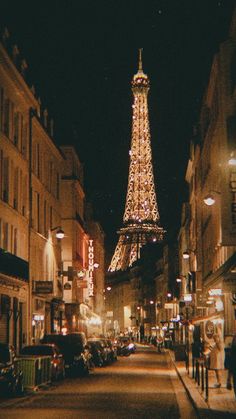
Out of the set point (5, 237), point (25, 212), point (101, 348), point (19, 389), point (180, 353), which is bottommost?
point (19, 389)

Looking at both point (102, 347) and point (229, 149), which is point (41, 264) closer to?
point (102, 347)

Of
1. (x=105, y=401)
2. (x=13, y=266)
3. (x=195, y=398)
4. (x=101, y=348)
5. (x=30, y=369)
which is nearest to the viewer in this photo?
(x=195, y=398)

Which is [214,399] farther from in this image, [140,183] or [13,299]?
[140,183]

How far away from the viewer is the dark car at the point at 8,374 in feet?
78.6

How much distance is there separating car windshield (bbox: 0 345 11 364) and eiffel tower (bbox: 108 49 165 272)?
440 feet

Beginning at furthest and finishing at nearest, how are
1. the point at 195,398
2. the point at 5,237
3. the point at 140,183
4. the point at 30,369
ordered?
the point at 140,183, the point at 5,237, the point at 30,369, the point at 195,398

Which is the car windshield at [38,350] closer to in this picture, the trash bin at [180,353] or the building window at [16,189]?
the building window at [16,189]

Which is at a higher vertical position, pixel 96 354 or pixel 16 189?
pixel 16 189

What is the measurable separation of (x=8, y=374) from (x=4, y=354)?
2.06 feet

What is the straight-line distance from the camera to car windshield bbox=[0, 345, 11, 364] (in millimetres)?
24281

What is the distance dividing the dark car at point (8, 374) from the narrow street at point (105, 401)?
1.63ft

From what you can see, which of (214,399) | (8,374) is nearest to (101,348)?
(8,374)

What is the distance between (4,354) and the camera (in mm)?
24500

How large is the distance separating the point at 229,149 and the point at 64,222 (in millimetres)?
50917
